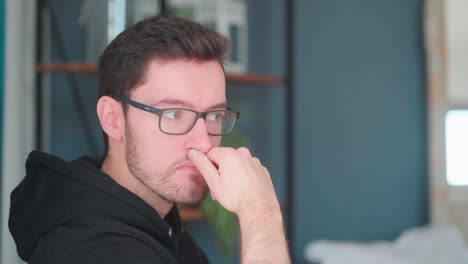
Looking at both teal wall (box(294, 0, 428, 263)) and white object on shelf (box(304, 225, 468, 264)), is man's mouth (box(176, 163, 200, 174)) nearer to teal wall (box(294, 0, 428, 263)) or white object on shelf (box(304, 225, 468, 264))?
white object on shelf (box(304, 225, 468, 264))

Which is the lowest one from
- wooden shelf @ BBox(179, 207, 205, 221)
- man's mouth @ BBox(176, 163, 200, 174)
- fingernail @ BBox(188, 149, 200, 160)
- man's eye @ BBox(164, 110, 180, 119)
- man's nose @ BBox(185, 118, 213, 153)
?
wooden shelf @ BBox(179, 207, 205, 221)

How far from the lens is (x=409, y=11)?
2727 mm

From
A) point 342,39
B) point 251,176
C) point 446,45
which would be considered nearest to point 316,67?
point 342,39

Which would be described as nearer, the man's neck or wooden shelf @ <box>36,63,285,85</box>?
the man's neck

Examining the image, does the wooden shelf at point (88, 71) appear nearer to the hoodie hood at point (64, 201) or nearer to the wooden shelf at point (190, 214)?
the wooden shelf at point (190, 214)

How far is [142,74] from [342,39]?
5.73ft

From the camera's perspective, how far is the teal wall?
2639 mm

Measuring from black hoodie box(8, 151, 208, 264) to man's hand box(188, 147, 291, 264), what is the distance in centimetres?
13

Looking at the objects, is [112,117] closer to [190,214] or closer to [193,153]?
[193,153]

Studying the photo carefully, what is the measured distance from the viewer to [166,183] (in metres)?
1.09

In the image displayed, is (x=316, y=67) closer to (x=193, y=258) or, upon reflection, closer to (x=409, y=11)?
(x=409, y=11)

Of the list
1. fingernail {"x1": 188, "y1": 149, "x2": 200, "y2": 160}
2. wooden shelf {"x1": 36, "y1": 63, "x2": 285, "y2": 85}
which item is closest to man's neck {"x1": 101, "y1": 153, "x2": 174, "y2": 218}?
fingernail {"x1": 188, "y1": 149, "x2": 200, "y2": 160}

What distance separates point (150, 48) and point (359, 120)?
175 cm

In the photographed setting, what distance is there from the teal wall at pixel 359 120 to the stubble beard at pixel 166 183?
1552 millimetres
